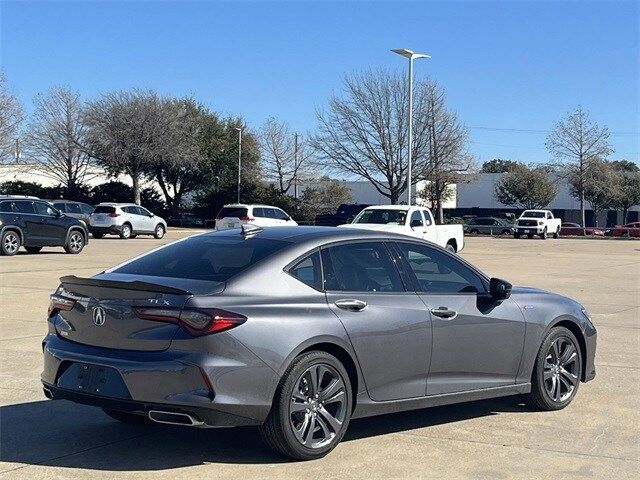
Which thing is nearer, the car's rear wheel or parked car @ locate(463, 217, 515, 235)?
the car's rear wheel

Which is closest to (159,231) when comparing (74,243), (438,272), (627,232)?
(74,243)

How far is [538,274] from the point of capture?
22875 millimetres

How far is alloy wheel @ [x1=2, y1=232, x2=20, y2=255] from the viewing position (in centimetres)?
2436

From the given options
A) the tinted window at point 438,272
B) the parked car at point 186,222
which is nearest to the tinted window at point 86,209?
the parked car at point 186,222

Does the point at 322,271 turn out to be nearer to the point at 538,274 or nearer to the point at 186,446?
the point at 186,446

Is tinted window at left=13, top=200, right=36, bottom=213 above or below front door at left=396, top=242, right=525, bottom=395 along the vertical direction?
above

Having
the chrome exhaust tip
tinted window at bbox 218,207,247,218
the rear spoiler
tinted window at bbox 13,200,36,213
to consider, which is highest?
tinted window at bbox 13,200,36,213

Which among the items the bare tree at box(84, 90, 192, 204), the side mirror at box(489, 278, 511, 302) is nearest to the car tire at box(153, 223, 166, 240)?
the bare tree at box(84, 90, 192, 204)

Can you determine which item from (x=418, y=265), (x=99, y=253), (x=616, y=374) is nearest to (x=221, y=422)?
(x=418, y=265)

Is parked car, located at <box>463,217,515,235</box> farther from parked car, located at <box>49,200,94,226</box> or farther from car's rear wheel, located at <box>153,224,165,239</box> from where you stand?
parked car, located at <box>49,200,94,226</box>

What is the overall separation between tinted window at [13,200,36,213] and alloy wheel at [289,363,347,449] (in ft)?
68.0

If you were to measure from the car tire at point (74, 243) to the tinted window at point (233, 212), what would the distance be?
1131 centimetres

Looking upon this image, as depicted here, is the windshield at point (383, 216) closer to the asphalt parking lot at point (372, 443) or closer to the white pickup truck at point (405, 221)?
the white pickup truck at point (405, 221)

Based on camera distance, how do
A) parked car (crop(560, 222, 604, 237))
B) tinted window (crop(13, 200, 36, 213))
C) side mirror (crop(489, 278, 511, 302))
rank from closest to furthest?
side mirror (crop(489, 278, 511, 302)), tinted window (crop(13, 200, 36, 213)), parked car (crop(560, 222, 604, 237))
